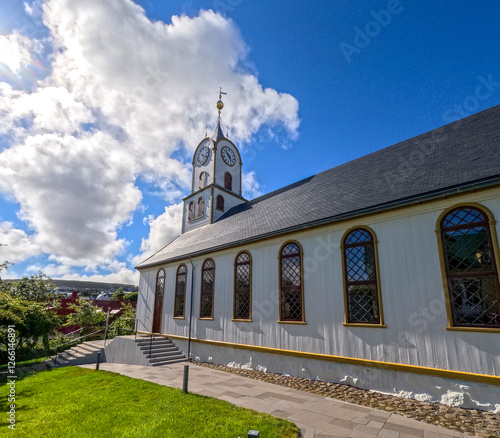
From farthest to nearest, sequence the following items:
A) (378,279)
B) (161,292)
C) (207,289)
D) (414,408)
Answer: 1. (161,292)
2. (207,289)
3. (378,279)
4. (414,408)

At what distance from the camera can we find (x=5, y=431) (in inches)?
216

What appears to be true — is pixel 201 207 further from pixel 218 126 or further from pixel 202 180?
pixel 218 126

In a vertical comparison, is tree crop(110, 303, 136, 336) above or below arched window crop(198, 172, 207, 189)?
below

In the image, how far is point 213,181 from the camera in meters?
20.8

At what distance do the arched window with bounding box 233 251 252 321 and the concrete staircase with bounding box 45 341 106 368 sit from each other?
8184mm

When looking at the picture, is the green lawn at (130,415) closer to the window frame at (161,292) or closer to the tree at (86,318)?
the window frame at (161,292)

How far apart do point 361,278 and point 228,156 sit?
16.6 metres

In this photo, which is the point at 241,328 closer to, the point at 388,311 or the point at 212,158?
the point at 388,311

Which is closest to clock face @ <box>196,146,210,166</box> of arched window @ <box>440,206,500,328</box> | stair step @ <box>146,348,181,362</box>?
stair step @ <box>146,348,181,362</box>

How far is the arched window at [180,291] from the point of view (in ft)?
48.8

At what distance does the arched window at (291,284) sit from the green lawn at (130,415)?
148 inches

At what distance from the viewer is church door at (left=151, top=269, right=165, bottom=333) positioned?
54.4 ft

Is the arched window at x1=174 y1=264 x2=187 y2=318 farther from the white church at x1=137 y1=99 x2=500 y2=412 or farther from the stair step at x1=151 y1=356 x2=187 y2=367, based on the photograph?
the stair step at x1=151 y1=356 x2=187 y2=367

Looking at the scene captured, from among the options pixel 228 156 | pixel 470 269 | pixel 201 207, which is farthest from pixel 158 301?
pixel 470 269
